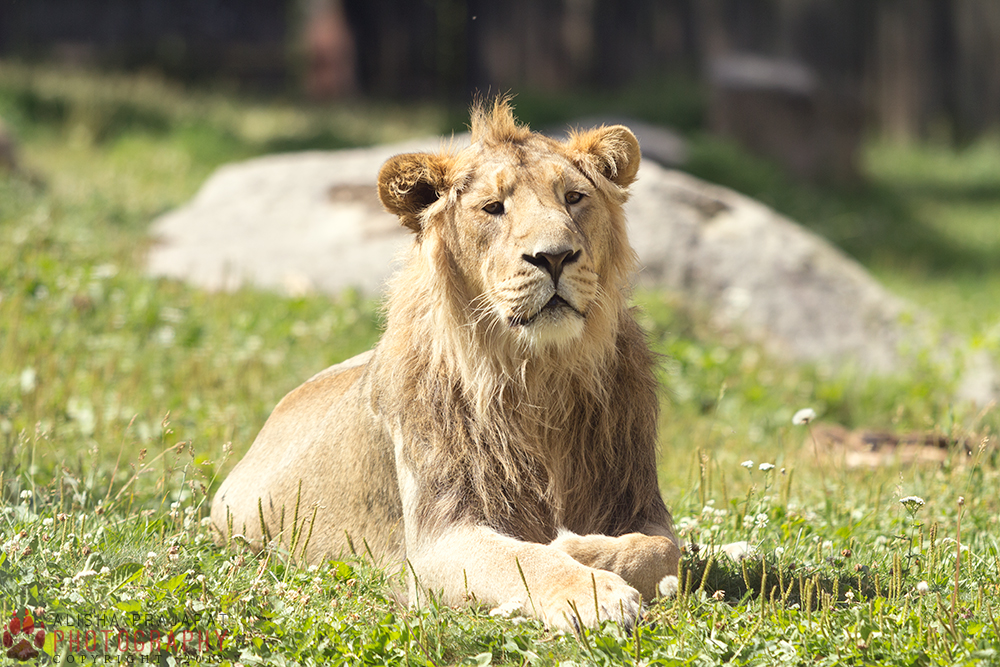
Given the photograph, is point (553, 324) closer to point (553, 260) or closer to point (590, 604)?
point (553, 260)

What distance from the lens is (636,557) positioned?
11.6 feet

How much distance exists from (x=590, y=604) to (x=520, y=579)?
316 millimetres

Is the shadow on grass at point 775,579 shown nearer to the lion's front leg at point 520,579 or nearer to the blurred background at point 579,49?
the lion's front leg at point 520,579

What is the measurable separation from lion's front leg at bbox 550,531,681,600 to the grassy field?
0.26 feet

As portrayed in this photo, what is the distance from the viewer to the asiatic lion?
3725 millimetres

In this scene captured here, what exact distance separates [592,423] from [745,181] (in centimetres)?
1131

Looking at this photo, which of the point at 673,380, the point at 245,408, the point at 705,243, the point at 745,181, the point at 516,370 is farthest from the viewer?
the point at 745,181

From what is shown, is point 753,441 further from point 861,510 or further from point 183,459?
point 183,459

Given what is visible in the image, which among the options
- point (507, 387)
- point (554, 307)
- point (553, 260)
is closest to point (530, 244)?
point (553, 260)

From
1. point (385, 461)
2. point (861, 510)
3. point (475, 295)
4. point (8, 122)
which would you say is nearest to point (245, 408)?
point (385, 461)

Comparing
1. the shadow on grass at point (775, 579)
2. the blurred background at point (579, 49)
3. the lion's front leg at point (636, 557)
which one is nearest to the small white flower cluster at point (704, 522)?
the shadow on grass at point (775, 579)

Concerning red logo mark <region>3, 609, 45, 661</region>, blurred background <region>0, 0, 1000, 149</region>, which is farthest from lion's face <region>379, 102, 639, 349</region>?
blurred background <region>0, 0, 1000, 149</region>

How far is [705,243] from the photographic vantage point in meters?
9.65

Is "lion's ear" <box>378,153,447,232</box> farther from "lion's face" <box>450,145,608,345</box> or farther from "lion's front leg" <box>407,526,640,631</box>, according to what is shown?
"lion's front leg" <box>407,526,640,631</box>
